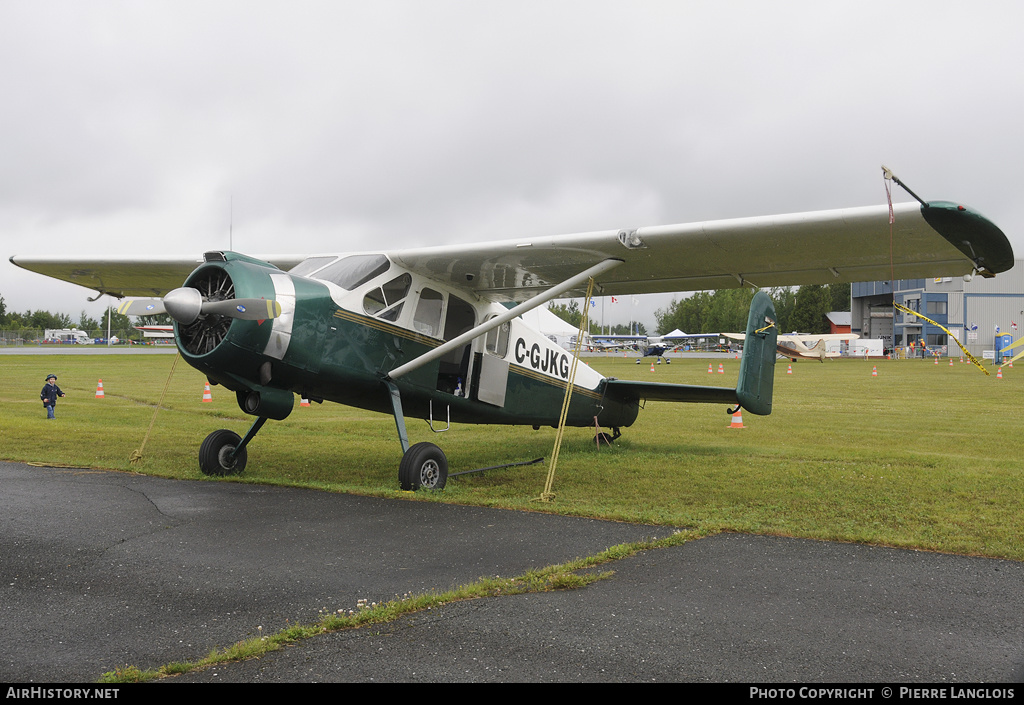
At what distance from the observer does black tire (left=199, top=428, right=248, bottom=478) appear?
887 centimetres

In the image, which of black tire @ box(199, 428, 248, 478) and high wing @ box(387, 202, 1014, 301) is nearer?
high wing @ box(387, 202, 1014, 301)

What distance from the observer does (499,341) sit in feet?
33.7

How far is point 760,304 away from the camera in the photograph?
38.7ft

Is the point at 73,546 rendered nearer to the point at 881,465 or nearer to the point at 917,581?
the point at 917,581

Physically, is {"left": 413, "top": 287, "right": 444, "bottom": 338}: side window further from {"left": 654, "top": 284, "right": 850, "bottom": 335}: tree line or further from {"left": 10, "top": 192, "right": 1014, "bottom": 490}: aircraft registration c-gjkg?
{"left": 654, "top": 284, "right": 850, "bottom": 335}: tree line

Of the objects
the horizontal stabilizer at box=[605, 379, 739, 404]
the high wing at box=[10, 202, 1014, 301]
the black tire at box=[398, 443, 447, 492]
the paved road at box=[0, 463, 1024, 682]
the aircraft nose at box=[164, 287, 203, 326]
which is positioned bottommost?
the paved road at box=[0, 463, 1024, 682]

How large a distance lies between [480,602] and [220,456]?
19.2ft

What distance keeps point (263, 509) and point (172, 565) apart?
193cm

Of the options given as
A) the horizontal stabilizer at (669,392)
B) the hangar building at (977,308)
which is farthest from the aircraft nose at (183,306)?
the hangar building at (977,308)

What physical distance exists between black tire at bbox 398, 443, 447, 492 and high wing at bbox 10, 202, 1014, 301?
2.34m

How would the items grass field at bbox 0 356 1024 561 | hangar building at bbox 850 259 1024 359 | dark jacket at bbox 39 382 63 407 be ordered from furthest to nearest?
hangar building at bbox 850 259 1024 359 < dark jacket at bbox 39 382 63 407 < grass field at bbox 0 356 1024 561

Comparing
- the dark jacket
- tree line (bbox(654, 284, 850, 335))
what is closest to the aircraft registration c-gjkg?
the dark jacket

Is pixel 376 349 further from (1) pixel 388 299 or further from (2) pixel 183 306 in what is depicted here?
(2) pixel 183 306
